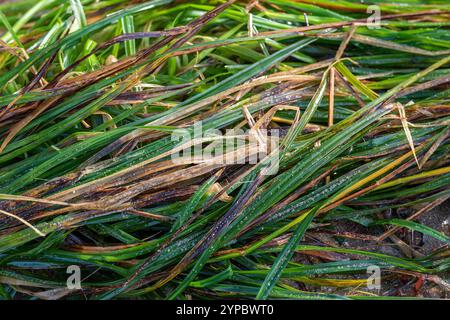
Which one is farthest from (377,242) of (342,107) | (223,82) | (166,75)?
(166,75)

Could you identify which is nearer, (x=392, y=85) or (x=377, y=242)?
(x=377, y=242)

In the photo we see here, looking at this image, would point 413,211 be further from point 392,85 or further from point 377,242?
point 392,85
